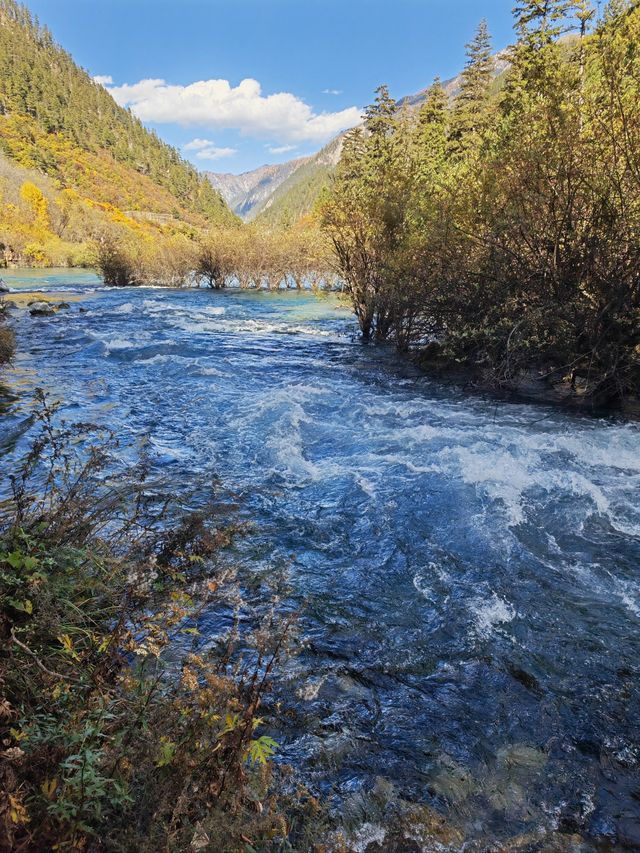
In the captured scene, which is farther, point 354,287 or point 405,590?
point 354,287

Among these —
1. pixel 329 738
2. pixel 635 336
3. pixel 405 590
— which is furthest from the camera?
pixel 635 336

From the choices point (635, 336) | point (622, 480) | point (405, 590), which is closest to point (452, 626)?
point (405, 590)

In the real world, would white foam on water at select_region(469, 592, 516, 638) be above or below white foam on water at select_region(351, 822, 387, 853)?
below

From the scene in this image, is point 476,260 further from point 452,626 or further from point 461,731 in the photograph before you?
point 461,731

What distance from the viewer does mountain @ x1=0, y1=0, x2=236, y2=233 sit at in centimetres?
11338

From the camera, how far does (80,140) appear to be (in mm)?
133250

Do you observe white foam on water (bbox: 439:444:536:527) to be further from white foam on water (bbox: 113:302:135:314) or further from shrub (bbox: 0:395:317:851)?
white foam on water (bbox: 113:302:135:314)

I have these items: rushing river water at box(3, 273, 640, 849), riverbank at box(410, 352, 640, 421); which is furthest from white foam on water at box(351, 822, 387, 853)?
riverbank at box(410, 352, 640, 421)

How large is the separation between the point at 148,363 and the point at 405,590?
1248 centimetres

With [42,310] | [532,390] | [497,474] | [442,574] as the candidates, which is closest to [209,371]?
[532,390]

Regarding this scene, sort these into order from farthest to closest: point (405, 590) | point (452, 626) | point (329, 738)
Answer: point (405, 590)
point (452, 626)
point (329, 738)

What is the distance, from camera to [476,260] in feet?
37.0

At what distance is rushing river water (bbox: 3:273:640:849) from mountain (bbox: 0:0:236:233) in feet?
364

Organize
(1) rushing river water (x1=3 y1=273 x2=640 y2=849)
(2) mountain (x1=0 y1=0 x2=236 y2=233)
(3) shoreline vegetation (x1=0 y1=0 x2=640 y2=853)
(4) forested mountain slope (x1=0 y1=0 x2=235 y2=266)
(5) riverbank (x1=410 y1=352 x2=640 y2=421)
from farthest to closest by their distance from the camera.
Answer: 1. (2) mountain (x1=0 y1=0 x2=236 y2=233)
2. (4) forested mountain slope (x1=0 y1=0 x2=235 y2=266)
3. (5) riverbank (x1=410 y1=352 x2=640 y2=421)
4. (1) rushing river water (x1=3 y1=273 x2=640 y2=849)
5. (3) shoreline vegetation (x1=0 y1=0 x2=640 y2=853)
